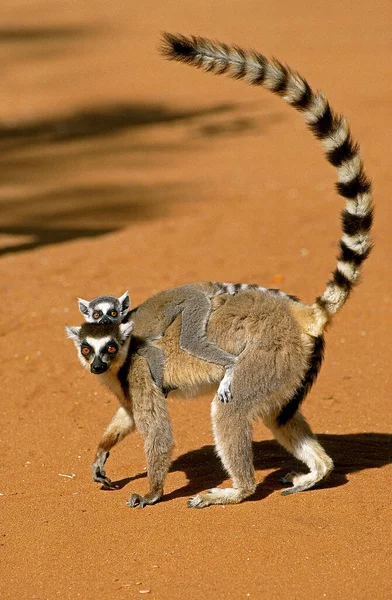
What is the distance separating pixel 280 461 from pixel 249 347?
1332 mm

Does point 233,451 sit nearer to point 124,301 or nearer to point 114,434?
point 114,434

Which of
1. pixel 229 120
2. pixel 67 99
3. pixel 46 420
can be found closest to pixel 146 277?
pixel 46 420

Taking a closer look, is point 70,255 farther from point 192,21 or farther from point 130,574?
point 192,21

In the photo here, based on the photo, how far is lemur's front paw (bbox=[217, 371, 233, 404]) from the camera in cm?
619

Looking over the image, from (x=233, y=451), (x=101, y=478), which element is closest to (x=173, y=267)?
(x=101, y=478)

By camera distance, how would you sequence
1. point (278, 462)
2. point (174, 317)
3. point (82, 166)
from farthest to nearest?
point (82, 166), point (278, 462), point (174, 317)

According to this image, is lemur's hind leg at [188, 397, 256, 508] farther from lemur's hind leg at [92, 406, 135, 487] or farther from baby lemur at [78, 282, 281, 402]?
lemur's hind leg at [92, 406, 135, 487]

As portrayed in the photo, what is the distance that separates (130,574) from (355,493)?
1.75m

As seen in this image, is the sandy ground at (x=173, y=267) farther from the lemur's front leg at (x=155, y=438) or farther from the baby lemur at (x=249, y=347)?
the baby lemur at (x=249, y=347)

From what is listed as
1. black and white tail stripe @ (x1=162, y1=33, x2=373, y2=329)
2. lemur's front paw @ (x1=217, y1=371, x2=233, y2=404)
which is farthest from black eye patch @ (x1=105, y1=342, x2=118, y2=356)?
black and white tail stripe @ (x1=162, y1=33, x2=373, y2=329)

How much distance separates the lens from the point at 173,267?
37.6ft

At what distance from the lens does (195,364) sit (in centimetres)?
643

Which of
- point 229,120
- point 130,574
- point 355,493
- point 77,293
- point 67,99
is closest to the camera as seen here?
point 130,574

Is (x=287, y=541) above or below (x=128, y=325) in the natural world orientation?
below
